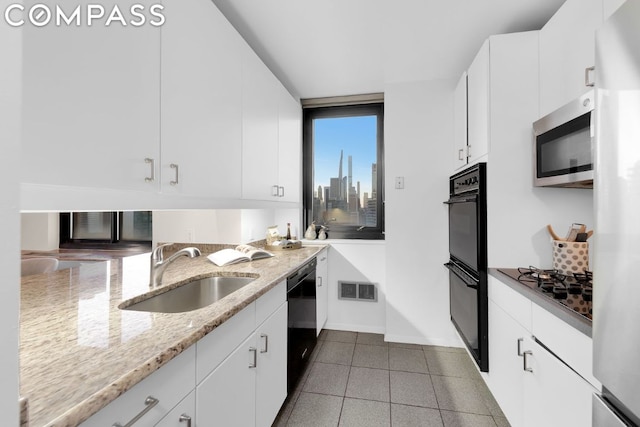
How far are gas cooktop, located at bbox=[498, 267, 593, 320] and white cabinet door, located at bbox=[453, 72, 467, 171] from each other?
37.4 inches

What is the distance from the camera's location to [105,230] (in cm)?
209

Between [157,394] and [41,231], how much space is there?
1667 millimetres

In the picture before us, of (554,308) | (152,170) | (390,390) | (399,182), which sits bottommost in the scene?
(390,390)

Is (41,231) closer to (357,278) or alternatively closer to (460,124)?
(357,278)

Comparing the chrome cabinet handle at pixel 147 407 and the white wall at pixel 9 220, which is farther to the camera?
the chrome cabinet handle at pixel 147 407

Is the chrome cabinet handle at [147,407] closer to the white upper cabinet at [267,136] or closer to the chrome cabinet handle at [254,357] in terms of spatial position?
the chrome cabinet handle at [254,357]

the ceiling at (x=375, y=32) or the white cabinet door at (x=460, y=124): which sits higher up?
the ceiling at (x=375, y=32)

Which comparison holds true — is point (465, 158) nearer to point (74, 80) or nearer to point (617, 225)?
point (617, 225)

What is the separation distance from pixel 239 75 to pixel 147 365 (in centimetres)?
167

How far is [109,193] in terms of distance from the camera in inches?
39.6

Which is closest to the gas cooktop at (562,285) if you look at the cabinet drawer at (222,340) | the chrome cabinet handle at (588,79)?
the chrome cabinet handle at (588,79)

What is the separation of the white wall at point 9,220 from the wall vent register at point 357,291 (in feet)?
9.45

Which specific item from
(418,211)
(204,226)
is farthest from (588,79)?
(204,226)

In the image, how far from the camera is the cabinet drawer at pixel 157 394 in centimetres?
67
